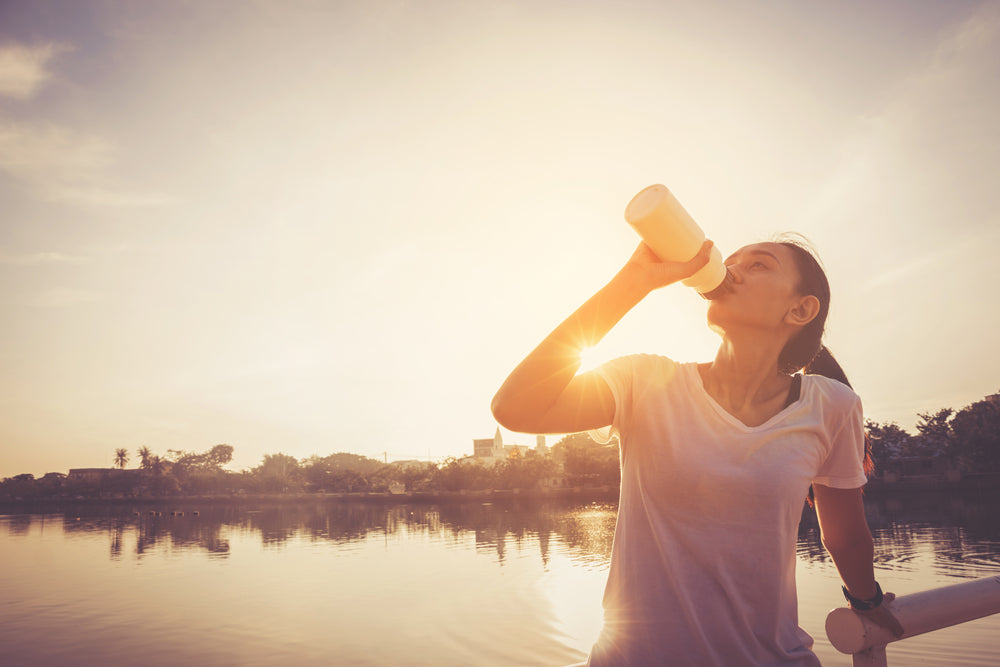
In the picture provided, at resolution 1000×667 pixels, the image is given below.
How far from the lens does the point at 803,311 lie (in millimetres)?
1614

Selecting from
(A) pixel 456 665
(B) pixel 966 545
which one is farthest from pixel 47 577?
(B) pixel 966 545

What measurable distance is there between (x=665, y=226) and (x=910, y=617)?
3.64 feet

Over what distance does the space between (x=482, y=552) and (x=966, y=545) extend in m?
21.5

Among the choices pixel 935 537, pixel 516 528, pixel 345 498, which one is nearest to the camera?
pixel 935 537

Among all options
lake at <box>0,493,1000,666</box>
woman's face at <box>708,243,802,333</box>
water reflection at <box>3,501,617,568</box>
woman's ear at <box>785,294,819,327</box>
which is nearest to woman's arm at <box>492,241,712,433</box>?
woman's face at <box>708,243,802,333</box>

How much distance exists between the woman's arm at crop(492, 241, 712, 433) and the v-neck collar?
0.22 m

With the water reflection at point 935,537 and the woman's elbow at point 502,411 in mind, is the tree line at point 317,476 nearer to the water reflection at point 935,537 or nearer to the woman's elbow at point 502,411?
the water reflection at point 935,537

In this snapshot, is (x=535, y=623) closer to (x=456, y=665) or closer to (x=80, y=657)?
(x=456, y=665)

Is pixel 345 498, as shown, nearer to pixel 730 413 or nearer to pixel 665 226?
pixel 730 413

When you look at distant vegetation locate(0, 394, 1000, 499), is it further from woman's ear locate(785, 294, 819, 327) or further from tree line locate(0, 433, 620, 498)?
woman's ear locate(785, 294, 819, 327)

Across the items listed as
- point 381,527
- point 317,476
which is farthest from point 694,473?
point 317,476

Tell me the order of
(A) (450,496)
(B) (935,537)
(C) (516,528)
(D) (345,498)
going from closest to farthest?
(B) (935,537) → (C) (516,528) → (A) (450,496) → (D) (345,498)

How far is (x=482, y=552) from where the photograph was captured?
31.8 m

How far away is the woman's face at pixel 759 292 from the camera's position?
154 cm
